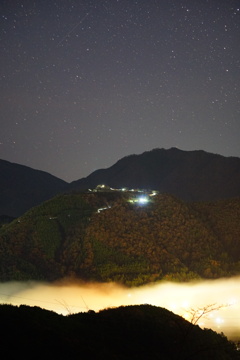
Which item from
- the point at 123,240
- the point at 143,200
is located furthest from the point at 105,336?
the point at 143,200

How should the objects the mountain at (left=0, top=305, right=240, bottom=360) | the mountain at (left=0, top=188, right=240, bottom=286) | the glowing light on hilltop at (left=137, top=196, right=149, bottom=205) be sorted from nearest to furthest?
1. the mountain at (left=0, top=305, right=240, bottom=360)
2. the mountain at (left=0, top=188, right=240, bottom=286)
3. the glowing light on hilltop at (left=137, top=196, right=149, bottom=205)

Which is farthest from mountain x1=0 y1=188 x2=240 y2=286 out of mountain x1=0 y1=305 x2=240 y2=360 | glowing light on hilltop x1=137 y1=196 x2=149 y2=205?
mountain x1=0 y1=305 x2=240 y2=360

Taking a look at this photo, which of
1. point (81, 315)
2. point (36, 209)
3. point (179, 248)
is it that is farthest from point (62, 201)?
point (81, 315)

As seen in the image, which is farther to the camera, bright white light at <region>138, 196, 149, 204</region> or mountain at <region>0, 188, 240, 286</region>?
bright white light at <region>138, 196, 149, 204</region>

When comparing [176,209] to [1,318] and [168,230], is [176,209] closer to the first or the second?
[168,230]

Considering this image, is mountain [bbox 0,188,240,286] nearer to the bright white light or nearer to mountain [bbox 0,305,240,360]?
the bright white light

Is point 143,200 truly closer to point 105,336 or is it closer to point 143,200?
point 143,200

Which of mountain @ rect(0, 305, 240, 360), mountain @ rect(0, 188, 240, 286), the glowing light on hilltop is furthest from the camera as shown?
the glowing light on hilltop
